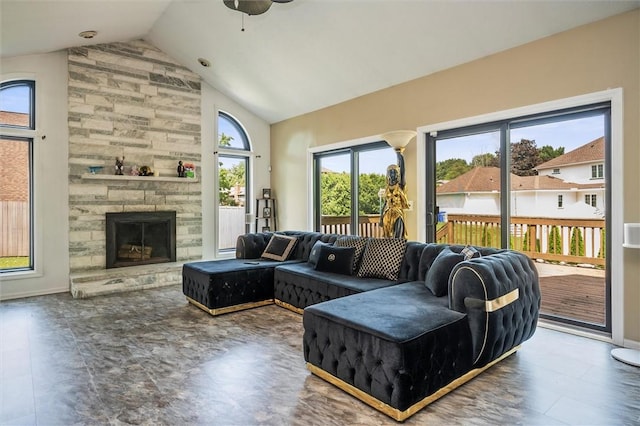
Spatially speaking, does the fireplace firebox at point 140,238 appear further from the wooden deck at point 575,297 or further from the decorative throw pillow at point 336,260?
the wooden deck at point 575,297

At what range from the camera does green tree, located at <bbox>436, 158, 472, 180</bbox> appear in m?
4.58

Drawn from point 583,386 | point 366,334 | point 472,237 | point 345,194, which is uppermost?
point 345,194

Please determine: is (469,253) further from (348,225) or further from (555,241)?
(348,225)

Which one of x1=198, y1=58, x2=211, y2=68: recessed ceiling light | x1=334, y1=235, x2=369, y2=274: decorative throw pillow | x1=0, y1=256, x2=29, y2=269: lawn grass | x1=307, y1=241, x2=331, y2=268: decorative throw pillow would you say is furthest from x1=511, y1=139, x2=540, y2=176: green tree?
x1=0, y1=256, x2=29, y2=269: lawn grass

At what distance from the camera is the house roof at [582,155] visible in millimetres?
3522

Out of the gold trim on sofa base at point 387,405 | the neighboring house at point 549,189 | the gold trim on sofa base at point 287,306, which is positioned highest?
the neighboring house at point 549,189

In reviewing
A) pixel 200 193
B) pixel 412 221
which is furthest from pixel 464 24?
pixel 200 193

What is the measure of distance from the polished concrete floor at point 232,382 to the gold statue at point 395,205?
1.60 m

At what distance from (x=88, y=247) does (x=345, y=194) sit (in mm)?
4168

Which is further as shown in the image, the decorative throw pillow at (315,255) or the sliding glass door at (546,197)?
the decorative throw pillow at (315,255)

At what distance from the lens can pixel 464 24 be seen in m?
3.78

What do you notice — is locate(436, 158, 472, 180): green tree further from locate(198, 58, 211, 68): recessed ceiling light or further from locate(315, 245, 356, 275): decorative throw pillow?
locate(198, 58, 211, 68): recessed ceiling light

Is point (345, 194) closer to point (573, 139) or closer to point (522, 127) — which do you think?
point (522, 127)

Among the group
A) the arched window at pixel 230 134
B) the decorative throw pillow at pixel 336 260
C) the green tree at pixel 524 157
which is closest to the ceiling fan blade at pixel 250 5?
the decorative throw pillow at pixel 336 260
